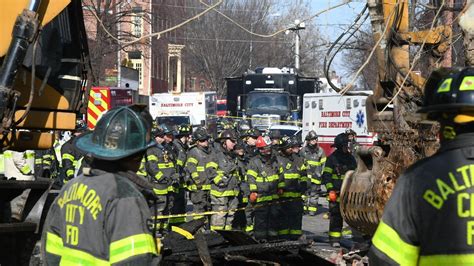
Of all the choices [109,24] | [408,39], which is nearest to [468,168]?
[408,39]

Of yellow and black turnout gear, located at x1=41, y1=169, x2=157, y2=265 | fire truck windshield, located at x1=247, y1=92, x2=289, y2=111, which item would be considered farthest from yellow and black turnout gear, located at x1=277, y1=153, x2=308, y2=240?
fire truck windshield, located at x1=247, y1=92, x2=289, y2=111

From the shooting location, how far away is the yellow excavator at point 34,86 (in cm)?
675

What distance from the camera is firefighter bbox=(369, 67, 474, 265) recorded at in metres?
3.33

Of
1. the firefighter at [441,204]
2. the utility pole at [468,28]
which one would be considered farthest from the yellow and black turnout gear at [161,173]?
the firefighter at [441,204]

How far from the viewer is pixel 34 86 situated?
7.49 metres

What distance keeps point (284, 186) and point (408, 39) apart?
239 inches

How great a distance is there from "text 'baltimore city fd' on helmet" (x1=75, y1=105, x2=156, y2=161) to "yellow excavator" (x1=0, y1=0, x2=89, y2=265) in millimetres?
2478

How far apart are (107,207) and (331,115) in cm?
2643

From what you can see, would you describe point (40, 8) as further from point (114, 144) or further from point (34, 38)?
point (114, 144)

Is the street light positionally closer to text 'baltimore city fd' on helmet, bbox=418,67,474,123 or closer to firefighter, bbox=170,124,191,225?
firefighter, bbox=170,124,191,225

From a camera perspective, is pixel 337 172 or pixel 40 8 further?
pixel 337 172

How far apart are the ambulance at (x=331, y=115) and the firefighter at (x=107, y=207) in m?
23.8

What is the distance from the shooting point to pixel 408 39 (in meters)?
9.27

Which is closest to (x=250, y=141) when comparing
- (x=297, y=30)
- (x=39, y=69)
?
(x=297, y=30)
